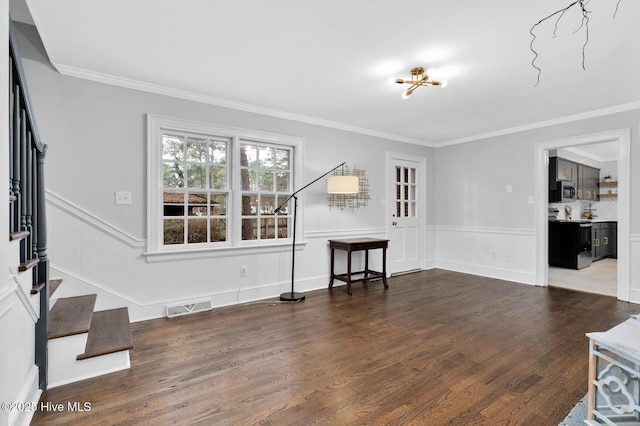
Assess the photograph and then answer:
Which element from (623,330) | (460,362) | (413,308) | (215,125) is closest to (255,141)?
(215,125)

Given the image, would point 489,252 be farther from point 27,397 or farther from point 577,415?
point 27,397

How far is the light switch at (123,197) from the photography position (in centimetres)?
315

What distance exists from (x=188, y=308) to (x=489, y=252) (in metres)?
4.54

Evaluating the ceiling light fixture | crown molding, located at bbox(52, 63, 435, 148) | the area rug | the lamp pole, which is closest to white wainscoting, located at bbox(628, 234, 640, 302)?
the area rug

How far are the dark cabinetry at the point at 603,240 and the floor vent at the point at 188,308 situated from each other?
7310 mm

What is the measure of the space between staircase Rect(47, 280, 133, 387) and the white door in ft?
13.2

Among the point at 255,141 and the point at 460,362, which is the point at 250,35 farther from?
the point at 460,362

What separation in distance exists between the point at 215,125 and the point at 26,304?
246 cm

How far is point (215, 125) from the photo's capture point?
3.69 meters

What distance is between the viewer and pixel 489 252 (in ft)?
17.5

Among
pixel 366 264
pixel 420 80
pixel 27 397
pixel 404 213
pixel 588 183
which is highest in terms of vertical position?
pixel 420 80

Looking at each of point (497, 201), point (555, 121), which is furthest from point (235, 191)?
point (555, 121)

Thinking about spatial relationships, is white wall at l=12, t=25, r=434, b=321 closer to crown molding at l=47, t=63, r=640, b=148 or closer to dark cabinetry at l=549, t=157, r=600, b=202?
crown molding at l=47, t=63, r=640, b=148

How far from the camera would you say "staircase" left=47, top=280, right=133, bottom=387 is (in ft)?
6.80
